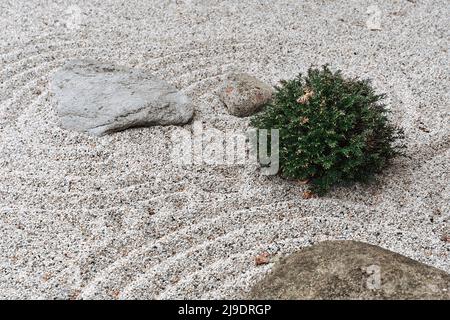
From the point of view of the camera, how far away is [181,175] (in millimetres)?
5352

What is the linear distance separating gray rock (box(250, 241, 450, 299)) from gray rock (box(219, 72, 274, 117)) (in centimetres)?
228

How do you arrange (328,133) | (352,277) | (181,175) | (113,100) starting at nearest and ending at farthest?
(352,277)
(328,133)
(181,175)
(113,100)

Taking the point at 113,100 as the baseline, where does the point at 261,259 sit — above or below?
below

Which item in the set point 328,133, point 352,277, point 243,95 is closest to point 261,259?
point 352,277

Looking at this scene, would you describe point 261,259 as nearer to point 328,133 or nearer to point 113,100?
point 328,133

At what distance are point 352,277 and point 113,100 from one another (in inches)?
125

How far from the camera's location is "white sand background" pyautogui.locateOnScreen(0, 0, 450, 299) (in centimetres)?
445

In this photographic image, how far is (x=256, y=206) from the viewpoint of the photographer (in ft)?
16.6

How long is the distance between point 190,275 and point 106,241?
0.78 m

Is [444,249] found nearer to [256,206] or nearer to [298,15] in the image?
[256,206]

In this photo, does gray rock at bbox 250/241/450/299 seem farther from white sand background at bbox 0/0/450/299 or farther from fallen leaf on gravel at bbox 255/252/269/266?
white sand background at bbox 0/0/450/299

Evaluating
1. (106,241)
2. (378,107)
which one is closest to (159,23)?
(378,107)

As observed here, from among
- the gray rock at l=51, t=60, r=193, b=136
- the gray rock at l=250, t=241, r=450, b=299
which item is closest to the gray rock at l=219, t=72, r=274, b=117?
the gray rock at l=51, t=60, r=193, b=136

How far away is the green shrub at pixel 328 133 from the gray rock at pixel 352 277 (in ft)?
3.15
